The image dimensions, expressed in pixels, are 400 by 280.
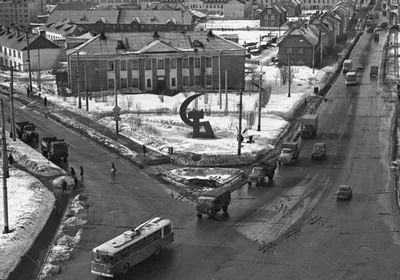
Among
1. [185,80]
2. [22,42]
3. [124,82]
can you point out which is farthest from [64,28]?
[185,80]

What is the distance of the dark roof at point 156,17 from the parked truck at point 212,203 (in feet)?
323

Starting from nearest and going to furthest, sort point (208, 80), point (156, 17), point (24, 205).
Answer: point (24, 205) → point (208, 80) → point (156, 17)

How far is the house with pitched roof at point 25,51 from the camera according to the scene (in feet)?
316

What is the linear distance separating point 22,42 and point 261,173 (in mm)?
62772

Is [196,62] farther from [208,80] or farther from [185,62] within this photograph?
[208,80]

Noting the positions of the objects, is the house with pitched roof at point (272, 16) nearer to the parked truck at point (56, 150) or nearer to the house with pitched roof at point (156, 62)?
→ the house with pitched roof at point (156, 62)

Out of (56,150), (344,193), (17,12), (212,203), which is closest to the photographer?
(212,203)

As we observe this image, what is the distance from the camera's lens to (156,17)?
13488 centimetres

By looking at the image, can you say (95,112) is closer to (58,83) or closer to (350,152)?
(58,83)

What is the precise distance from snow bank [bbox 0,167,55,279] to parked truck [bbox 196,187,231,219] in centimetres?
799

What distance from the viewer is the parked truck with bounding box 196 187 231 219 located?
120 ft

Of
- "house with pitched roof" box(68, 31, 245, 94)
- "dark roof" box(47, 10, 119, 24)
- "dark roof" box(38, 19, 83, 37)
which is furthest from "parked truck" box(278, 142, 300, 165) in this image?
"dark roof" box(47, 10, 119, 24)

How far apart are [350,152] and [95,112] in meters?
24.9

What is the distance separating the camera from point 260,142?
2152 inches
